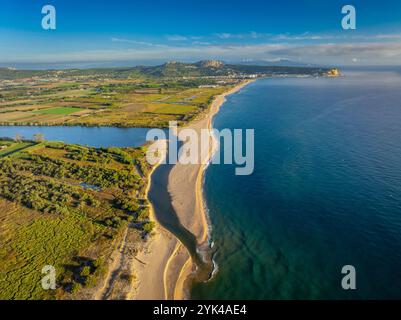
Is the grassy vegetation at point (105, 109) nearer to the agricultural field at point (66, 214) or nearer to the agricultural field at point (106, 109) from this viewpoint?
the agricultural field at point (106, 109)

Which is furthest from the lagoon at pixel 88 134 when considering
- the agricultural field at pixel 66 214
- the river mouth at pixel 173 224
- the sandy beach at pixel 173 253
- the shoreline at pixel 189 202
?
the sandy beach at pixel 173 253

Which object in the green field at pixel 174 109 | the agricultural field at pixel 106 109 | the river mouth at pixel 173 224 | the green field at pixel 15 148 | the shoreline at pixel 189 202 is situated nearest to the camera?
the shoreline at pixel 189 202

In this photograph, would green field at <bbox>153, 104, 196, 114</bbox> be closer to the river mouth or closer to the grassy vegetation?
the grassy vegetation

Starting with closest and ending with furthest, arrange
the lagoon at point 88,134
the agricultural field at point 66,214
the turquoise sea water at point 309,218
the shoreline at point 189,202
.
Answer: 1. the turquoise sea water at point 309,218
2. the agricultural field at point 66,214
3. the shoreline at point 189,202
4. the lagoon at point 88,134

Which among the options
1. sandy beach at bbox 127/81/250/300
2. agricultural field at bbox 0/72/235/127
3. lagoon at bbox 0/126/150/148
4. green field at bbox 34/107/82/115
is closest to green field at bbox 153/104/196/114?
agricultural field at bbox 0/72/235/127

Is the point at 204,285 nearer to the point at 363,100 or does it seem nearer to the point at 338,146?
the point at 338,146

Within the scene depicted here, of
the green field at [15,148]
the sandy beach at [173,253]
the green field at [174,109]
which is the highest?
the green field at [174,109]
